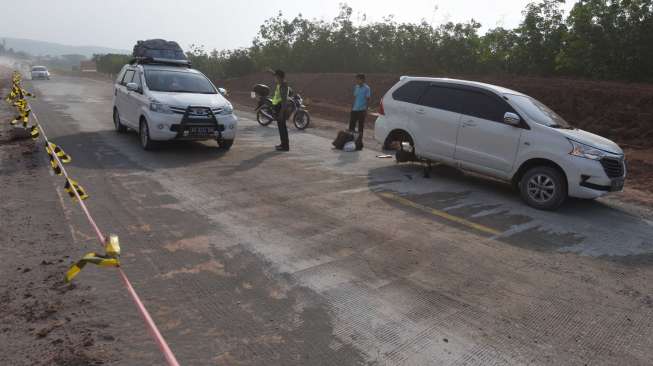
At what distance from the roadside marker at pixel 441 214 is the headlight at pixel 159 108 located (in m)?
4.86

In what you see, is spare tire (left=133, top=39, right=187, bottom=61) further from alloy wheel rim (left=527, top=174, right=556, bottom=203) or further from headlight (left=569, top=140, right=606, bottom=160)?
headlight (left=569, top=140, right=606, bottom=160)

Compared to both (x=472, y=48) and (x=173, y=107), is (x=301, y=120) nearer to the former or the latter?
(x=173, y=107)

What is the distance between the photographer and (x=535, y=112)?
7.90 meters

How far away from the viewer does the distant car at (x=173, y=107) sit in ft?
31.7

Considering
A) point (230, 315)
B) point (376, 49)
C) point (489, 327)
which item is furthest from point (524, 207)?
point (376, 49)

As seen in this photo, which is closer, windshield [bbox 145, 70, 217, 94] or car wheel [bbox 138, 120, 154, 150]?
car wheel [bbox 138, 120, 154, 150]

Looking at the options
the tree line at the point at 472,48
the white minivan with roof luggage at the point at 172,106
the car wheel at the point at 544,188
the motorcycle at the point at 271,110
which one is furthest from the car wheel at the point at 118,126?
the tree line at the point at 472,48

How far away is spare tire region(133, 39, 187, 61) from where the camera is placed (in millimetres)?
20906

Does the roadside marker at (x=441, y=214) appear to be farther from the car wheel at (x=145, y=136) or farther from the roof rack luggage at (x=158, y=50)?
the roof rack luggage at (x=158, y=50)

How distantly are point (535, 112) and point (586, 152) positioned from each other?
3.90 feet

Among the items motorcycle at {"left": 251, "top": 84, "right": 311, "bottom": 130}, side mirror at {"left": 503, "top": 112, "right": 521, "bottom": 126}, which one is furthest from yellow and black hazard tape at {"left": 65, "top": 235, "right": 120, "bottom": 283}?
motorcycle at {"left": 251, "top": 84, "right": 311, "bottom": 130}

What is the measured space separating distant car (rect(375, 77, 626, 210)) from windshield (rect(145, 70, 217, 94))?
14.3ft

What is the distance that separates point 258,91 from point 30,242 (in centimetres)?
1155

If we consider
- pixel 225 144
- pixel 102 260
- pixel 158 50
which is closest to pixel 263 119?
pixel 225 144
